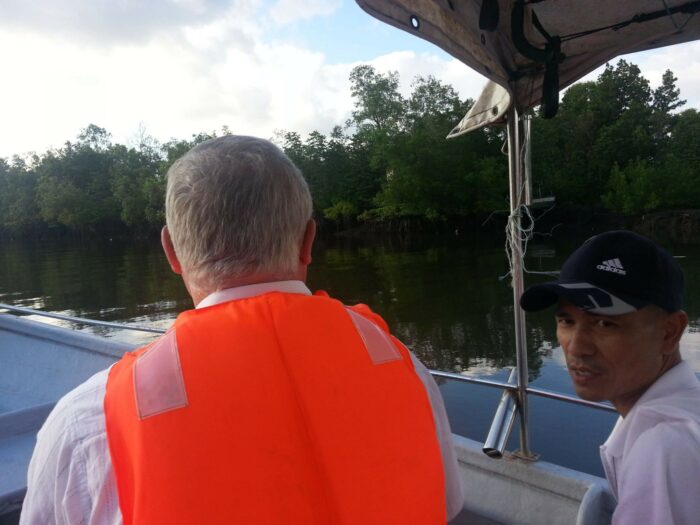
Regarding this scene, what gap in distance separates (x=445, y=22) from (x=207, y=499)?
62.0 inches

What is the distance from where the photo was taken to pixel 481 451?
2.28m

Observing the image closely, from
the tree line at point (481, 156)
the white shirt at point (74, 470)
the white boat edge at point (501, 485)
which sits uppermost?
the tree line at point (481, 156)

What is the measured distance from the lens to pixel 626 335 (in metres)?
1.21

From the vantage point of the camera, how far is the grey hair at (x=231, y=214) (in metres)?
0.96

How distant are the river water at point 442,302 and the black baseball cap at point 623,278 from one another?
10.9ft

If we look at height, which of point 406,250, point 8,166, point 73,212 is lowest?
point 406,250

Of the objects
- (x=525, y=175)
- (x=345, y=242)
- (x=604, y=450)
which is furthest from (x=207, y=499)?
(x=345, y=242)

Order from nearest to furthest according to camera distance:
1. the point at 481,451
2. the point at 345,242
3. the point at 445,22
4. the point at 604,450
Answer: the point at 604,450, the point at 445,22, the point at 481,451, the point at 345,242

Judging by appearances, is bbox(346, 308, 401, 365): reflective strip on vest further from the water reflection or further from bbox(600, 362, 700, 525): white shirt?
the water reflection

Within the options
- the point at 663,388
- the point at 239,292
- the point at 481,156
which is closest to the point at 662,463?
the point at 663,388

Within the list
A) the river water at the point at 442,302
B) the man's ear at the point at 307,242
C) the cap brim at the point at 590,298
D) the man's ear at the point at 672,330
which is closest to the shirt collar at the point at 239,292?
the man's ear at the point at 307,242

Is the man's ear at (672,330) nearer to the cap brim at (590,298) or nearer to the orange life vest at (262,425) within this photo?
the cap brim at (590,298)

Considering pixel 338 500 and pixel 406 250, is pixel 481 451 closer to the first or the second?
pixel 338 500

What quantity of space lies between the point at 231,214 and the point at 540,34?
66.1 inches
